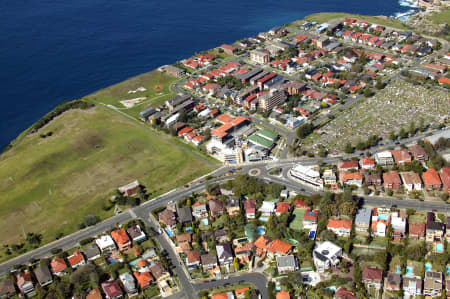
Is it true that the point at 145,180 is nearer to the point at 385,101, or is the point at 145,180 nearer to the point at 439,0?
the point at 385,101

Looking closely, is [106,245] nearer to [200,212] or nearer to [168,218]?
[168,218]

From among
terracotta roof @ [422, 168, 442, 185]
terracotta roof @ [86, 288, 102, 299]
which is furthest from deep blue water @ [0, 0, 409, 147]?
terracotta roof @ [422, 168, 442, 185]

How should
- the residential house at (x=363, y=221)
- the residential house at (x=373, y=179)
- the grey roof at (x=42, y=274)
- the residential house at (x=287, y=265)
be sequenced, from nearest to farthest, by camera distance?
the residential house at (x=287, y=265) < the grey roof at (x=42, y=274) < the residential house at (x=363, y=221) < the residential house at (x=373, y=179)

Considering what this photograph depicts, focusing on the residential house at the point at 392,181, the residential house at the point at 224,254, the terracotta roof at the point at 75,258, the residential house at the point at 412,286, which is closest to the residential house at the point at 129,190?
the terracotta roof at the point at 75,258

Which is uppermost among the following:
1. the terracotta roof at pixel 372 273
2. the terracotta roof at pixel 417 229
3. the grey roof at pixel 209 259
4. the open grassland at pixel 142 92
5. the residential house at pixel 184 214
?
the open grassland at pixel 142 92

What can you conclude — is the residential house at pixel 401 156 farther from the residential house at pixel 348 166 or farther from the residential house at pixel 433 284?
the residential house at pixel 433 284

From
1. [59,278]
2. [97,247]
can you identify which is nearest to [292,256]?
[97,247]

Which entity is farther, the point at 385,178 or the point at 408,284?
the point at 385,178
